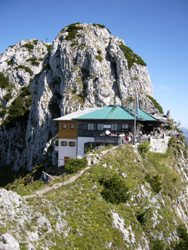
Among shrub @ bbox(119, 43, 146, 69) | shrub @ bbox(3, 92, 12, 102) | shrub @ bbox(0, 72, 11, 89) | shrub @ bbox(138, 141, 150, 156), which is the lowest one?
shrub @ bbox(138, 141, 150, 156)

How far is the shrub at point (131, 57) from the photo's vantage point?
8459 cm

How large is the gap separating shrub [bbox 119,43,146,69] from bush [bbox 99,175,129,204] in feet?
176

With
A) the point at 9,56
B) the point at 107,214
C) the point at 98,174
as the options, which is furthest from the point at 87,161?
the point at 9,56

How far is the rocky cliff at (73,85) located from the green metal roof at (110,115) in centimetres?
1656

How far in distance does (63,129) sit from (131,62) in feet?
115

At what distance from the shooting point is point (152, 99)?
81.4 m

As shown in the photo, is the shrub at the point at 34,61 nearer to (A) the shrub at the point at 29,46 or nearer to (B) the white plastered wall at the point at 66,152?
(A) the shrub at the point at 29,46

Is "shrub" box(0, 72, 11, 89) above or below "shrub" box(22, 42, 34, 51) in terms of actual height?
below

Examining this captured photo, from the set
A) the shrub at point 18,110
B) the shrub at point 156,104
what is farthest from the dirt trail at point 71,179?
the shrub at point 18,110

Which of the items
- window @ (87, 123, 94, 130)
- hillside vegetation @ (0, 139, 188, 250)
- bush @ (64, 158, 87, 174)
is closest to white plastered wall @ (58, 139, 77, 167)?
window @ (87, 123, 94, 130)

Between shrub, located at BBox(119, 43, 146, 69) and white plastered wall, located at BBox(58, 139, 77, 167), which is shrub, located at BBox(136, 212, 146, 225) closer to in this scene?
white plastered wall, located at BBox(58, 139, 77, 167)

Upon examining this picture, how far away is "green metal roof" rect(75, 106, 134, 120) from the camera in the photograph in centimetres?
5062

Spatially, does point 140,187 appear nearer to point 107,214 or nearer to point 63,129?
point 107,214

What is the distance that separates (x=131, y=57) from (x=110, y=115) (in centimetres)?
3866
